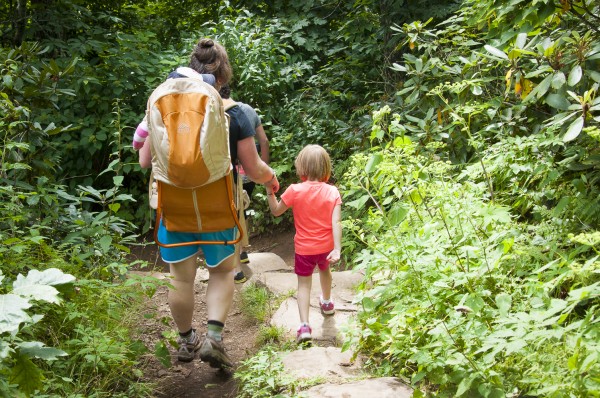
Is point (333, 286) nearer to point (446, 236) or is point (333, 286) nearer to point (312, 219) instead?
point (312, 219)

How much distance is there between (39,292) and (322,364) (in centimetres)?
210

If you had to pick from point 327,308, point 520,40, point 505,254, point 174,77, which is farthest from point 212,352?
point 520,40

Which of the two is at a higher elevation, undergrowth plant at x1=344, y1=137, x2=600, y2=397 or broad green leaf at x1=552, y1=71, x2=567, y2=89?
broad green leaf at x1=552, y1=71, x2=567, y2=89

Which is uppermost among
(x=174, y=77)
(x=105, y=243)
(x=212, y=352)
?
(x=174, y=77)

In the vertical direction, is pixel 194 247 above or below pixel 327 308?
above

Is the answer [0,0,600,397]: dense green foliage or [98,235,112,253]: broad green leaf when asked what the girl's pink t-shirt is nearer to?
[0,0,600,397]: dense green foliage

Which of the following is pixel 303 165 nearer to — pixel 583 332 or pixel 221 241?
pixel 221 241

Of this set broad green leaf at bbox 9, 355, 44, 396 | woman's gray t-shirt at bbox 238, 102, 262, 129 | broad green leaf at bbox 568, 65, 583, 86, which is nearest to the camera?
broad green leaf at bbox 9, 355, 44, 396

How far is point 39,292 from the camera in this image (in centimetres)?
185

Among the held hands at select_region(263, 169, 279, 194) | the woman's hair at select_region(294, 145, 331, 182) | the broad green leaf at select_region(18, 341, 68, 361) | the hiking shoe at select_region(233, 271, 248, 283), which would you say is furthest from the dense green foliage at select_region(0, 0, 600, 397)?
the hiking shoe at select_region(233, 271, 248, 283)

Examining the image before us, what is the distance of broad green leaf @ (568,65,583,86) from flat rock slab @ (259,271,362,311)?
234 centimetres

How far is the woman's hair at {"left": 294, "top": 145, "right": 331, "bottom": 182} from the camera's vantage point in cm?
474

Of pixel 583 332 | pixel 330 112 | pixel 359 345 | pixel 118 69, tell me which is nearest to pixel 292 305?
pixel 359 345

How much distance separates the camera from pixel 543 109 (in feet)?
16.9
